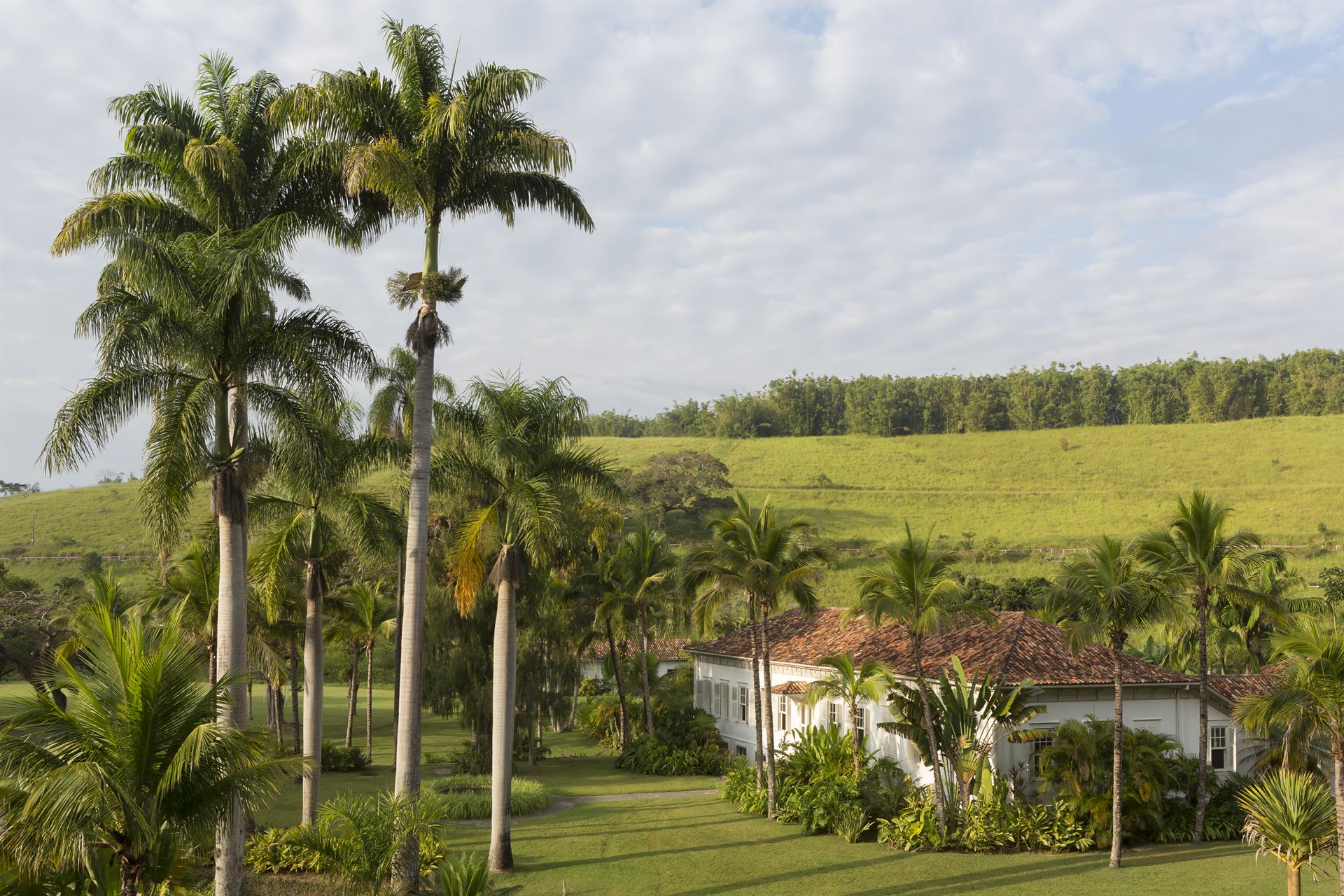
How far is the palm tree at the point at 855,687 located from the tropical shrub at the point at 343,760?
60.6ft

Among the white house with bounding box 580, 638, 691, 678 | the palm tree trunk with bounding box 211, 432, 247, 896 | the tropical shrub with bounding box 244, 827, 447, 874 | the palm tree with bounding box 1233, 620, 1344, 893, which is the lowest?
the white house with bounding box 580, 638, 691, 678

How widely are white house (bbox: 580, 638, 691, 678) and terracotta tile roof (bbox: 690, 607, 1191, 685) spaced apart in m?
17.0

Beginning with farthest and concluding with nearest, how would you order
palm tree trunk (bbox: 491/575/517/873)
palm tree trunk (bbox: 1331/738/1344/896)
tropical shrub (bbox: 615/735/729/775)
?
1. tropical shrub (bbox: 615/735/729/775)
2. palm tree trunk (bbox: 491/575/517/873)
3. palm tree trunk (bbox: 1331/738/1344/896)

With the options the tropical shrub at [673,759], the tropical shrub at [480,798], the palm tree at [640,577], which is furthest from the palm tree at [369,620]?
the tropical shrub at [673,759]

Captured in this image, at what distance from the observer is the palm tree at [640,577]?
3453cm

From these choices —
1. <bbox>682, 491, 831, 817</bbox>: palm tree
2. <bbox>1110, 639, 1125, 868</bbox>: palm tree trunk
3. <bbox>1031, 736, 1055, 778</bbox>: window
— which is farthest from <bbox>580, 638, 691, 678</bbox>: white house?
<bbox>1110, 639, 1125, 868</bbox>: palm tree trunk

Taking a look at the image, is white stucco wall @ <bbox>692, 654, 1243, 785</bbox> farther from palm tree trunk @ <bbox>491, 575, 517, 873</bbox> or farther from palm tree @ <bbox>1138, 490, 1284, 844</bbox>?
palm tree trunk @ <bbox>491, 575, 517, 873</bbox>

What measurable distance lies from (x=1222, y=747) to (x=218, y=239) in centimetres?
2570

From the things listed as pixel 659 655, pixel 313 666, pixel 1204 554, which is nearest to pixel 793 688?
pixel 1204 554

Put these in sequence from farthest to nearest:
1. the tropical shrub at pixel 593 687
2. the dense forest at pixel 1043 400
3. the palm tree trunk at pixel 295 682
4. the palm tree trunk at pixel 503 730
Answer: the dense forest at pixel 1043 400, the tropical shrub at pixel 593 687, the palm tree trunk at pixel 295 682, the palm tree trunk at pixel 503 730

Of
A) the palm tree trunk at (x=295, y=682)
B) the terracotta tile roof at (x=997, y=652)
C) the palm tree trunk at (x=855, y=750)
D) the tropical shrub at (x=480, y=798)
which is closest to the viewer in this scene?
→ the terracotta tile roof at (x=997, y=652)

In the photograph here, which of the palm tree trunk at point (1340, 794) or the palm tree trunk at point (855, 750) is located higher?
the palm tree trunk at point (1340, 794)

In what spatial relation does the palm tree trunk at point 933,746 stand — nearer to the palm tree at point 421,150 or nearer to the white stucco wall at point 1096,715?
the white stucco wall at point 1096,715

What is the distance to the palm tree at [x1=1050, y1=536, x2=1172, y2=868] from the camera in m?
18.6
